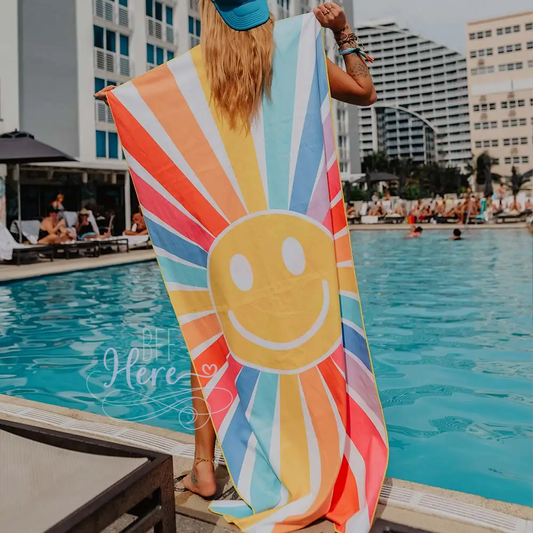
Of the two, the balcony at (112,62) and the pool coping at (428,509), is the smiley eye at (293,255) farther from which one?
the balcony at (112,62)

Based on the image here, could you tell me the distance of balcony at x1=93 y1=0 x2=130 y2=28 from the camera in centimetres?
2755

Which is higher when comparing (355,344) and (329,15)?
(329,15)

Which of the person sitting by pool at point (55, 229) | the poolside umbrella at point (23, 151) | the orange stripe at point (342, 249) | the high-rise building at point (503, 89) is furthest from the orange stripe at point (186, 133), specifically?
the high-rise building at point (503, 89)

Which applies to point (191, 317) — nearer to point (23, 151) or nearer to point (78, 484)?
point (78, 484)

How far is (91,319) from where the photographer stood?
7.50 metres

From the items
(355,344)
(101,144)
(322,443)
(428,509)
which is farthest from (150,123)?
(101,144)

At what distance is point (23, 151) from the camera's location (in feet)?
45.5

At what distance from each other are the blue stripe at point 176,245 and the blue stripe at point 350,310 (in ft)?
1.78

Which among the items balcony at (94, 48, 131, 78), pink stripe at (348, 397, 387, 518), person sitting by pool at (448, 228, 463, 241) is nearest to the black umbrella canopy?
person sitting by pool at (448, 228, 463, 241)

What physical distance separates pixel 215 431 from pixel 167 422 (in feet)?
6.14

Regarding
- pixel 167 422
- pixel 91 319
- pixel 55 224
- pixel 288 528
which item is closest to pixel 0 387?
pixel 167 422

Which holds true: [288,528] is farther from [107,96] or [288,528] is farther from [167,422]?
[167,422]

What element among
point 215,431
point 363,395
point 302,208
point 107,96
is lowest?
point 215,431

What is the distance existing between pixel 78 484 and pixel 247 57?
1.52 metres
